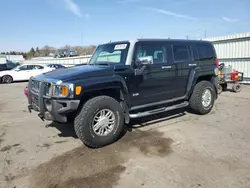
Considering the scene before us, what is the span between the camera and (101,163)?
11.7 feet

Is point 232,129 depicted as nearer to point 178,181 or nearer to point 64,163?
point 178,181

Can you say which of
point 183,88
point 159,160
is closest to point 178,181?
point 159,160

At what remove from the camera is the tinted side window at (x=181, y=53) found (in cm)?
549

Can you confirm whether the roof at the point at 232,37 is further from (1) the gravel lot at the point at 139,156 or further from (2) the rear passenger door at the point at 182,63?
(2) the rear passenger door at the point at 182,63

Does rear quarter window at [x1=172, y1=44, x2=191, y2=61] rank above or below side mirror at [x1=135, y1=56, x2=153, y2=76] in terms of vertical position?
above

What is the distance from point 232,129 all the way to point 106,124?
290cm

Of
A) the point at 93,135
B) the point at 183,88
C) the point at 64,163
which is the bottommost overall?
the point at 64,163

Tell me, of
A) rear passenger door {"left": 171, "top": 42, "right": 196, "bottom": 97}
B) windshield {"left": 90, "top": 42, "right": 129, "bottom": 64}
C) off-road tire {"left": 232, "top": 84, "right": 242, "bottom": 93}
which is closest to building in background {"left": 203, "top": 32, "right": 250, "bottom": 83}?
off-road tire {"left": 232, "top": 84, "right": 242, "bottom": 93}

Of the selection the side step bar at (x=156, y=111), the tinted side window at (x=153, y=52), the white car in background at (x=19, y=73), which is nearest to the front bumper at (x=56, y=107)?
the side step bar at (x=156, y=111)

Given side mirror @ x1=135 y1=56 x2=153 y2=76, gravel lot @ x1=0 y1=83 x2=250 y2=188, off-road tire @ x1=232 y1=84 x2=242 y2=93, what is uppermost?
side mirror @ x1=135 y1=56 x2=153 y2=76

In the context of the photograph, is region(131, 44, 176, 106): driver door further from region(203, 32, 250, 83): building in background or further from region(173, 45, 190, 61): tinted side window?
region(203, 32, 250, 83): building in background

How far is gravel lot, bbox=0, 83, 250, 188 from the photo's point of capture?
3039 mm

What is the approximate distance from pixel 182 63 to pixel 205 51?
1.18m

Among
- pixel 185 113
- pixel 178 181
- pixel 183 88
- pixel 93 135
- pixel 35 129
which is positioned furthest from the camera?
pixel 185 113
